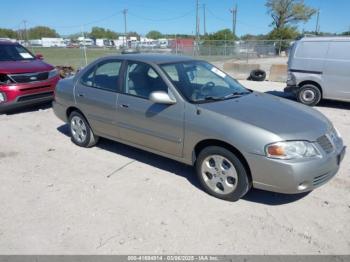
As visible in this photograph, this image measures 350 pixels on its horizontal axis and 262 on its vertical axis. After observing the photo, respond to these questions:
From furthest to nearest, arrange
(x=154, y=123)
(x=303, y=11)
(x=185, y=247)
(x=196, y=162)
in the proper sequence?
(x=303, y=11)
(x=154, y=123)
(x=196, y=162)
(x=185, y=247)

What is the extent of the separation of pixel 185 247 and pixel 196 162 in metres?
1.21

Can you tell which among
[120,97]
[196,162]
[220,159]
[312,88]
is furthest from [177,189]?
[312,88]

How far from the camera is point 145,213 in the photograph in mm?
3662

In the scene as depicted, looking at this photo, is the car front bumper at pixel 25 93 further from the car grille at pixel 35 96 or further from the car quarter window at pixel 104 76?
the car quarter window at pixel 104 76

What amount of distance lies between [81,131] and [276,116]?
11.2 feet

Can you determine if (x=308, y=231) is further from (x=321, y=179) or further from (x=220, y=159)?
(x=220, y=159)

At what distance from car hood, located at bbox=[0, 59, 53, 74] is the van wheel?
7.12 metres

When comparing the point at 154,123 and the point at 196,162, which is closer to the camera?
the point at 196,162

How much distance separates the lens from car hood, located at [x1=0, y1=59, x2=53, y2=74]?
8.25 m

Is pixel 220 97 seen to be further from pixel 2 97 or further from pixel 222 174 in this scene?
pixel 2 97

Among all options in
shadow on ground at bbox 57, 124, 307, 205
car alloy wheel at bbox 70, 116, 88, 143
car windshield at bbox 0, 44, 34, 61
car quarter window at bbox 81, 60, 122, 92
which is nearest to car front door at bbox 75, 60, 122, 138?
car quarter window at bbox 81, 60, 122, 92

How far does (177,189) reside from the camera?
13.8ft

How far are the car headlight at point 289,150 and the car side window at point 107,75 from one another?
2.50 m

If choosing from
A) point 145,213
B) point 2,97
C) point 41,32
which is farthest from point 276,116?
point 41,32
